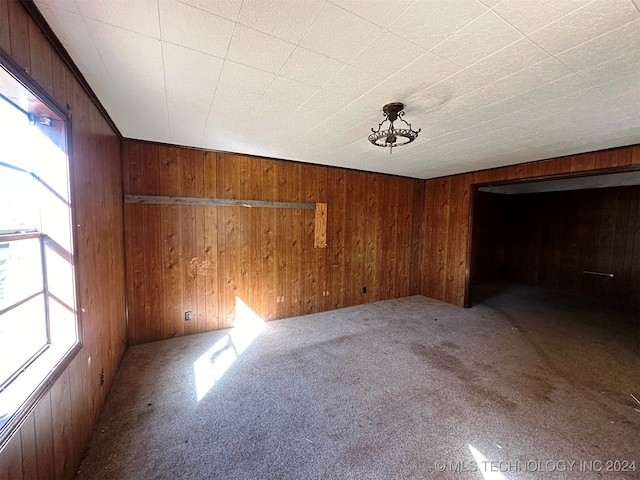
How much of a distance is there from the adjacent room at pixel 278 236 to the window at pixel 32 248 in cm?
1

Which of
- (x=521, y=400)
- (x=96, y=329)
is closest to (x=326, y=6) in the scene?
(x=96, y=329)

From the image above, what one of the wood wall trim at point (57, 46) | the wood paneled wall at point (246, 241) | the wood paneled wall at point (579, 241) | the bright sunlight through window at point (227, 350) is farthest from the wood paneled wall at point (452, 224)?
the wood wall trim at point (57, 46)

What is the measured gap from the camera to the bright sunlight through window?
234cm

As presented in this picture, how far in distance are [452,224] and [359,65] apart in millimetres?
3979

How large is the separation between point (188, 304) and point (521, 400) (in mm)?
3629

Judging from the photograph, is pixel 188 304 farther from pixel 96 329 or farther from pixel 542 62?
pixel 542 62

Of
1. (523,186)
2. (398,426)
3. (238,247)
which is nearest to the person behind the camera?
(398,426)

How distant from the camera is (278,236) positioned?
12.5ft

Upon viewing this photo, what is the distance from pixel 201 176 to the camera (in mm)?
3250

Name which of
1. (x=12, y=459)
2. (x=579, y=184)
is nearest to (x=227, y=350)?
(x=12, y=459)

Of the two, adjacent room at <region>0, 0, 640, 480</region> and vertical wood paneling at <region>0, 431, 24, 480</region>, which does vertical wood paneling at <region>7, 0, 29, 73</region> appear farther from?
vertical wood paneling at <region>0, 431, 24, 480</region>

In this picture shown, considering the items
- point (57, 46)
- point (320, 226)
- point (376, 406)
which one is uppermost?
point (57, 46)

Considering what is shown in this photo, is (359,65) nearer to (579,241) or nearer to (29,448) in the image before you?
(29,448)

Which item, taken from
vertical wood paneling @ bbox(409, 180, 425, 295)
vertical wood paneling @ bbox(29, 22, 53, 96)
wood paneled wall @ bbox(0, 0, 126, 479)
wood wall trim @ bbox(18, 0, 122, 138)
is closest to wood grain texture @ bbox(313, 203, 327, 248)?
vertical wood paneling @ bbox(409, 180, 425, 295)
